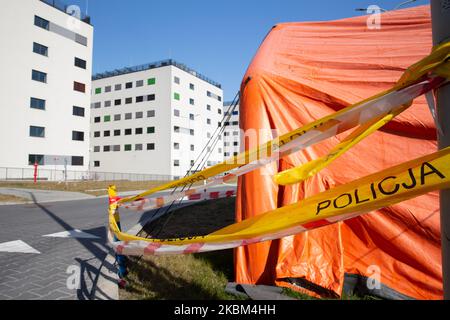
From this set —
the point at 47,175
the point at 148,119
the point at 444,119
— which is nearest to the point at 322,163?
the point at 444,119

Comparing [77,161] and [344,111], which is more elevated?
[77,161]

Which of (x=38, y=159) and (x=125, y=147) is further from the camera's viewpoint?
(x=125, y=147)

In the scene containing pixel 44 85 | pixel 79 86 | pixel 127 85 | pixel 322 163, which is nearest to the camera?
pixel 322 163

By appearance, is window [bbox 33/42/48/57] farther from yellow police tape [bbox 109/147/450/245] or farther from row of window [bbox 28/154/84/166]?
yellow police tape [bbox 109/147/450/245]

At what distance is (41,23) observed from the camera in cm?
3134

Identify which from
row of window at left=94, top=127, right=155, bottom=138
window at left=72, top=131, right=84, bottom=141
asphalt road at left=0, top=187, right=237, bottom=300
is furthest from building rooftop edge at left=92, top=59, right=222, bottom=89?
asphalt road at left=0, top=187, right=237, bottom=300

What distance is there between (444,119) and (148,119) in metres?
48.7

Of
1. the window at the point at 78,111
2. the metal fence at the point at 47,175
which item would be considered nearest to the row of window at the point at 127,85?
the window at the point at 78,111

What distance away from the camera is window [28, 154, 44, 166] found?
29281 millimetres

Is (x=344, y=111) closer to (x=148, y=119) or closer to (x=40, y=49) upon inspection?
(x=40, y=49)

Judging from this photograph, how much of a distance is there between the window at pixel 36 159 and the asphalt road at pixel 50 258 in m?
24.2

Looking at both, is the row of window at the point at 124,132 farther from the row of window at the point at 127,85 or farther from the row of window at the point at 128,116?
the row of window at the point at 127,85
